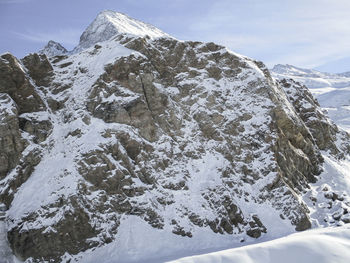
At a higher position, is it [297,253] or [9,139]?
[9,139]

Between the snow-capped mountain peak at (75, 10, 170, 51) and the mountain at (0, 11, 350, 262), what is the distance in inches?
990

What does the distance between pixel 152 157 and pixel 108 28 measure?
41.7 m

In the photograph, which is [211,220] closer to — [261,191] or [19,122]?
[261,191]

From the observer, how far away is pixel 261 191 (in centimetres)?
3055

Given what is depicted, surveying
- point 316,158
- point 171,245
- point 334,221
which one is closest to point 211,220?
point 171,245

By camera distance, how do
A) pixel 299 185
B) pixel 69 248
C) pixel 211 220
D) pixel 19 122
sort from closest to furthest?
Result: 1. pixel 69 248
2. pixel 211 220
3. pixel 19 122
4. pixel 299 185

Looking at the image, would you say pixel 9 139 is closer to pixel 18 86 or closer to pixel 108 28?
pixel 18 86

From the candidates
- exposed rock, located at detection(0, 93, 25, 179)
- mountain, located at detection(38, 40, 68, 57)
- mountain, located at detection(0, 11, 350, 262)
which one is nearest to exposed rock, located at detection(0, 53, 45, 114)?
mountain, located at detection(0, 11, 350, 262)

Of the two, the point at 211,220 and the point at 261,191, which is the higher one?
the point at 261,191

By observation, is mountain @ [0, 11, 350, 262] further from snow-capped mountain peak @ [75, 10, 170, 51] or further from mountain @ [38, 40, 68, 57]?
mountain @ [38, 40, 68, 57]

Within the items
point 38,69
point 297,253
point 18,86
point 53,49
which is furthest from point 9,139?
point 53,49

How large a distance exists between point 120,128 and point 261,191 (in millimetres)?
14920

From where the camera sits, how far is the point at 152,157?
30844 mm

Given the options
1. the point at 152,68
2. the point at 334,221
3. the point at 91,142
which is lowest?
the point at 334,221
